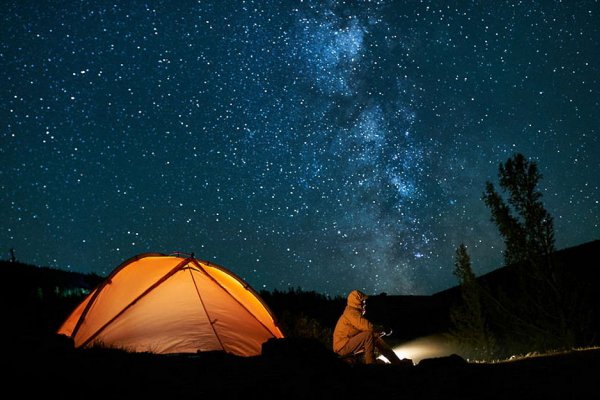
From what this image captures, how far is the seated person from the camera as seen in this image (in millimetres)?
7871

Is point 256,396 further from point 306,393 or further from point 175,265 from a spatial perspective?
point 175,265

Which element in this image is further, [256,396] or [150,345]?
[150,345]

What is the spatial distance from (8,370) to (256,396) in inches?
76.3

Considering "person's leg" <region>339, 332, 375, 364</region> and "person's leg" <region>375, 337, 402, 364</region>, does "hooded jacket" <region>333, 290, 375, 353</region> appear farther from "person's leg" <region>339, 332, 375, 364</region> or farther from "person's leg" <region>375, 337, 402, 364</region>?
"person's leg" <region>375, 337, 402, 364</region>

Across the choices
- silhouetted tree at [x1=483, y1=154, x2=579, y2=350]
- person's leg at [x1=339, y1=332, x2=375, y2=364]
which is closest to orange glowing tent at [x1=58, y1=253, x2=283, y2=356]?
→ person's leg at [x1=339, y1=332, x2=375, y2=364]

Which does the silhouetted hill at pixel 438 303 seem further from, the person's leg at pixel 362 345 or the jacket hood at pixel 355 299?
the person's leg at pixel 362 345

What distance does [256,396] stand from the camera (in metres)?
3.60

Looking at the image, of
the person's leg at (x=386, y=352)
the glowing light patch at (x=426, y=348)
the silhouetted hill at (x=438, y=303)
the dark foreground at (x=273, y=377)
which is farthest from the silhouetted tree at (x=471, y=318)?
the dark foreground at (x=273, y=377)

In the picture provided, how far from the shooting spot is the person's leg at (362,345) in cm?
782

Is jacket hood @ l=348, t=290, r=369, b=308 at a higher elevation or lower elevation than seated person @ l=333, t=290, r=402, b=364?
higher

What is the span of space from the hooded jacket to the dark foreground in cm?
280

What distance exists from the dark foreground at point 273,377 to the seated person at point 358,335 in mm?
2589

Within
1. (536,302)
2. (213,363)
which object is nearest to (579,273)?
(536,302)

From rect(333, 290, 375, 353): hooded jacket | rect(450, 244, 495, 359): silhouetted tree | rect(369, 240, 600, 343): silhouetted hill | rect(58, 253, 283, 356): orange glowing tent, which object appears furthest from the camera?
rect(369, 240, 600, 343): silhouetted hill
